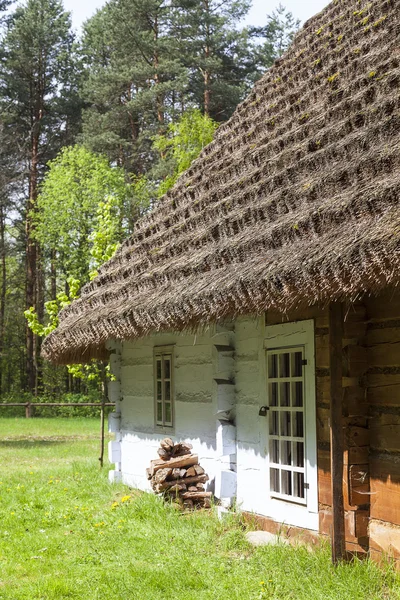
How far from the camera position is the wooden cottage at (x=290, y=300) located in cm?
568

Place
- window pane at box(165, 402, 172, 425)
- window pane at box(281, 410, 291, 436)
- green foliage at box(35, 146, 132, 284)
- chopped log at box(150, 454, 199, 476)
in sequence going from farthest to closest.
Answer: green foliage at box(35, 146, 132, 284) → window pane at box(165, 402, 172, 425) → chopped log at box(150, 454, 199, 476) → window pane at box(281, 410, 291, 436)

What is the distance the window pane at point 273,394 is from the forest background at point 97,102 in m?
18.8

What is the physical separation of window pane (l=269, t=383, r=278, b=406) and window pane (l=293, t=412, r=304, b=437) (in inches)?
14.2

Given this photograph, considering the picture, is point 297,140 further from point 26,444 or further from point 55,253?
point 55,253

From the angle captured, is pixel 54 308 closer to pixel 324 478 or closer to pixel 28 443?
pixel 28 443

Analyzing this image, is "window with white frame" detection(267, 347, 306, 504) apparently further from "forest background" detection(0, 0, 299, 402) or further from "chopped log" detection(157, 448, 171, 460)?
"forest background" detection(0, 0, 299, 402)

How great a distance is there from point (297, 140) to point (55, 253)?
30722mm

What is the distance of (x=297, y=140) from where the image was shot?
7.62 m

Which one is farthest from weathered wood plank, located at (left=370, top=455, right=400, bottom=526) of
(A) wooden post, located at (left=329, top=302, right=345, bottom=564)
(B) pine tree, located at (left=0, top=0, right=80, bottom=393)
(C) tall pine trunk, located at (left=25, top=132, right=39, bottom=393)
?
(C) tall pine trunk, located at (left=25, top=132, right=39, bottom=393)

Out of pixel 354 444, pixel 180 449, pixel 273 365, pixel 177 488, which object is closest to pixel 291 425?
pixel 273 365

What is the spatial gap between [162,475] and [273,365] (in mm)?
1970

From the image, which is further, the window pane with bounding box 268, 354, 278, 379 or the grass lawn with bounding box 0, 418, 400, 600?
the window pane with bounding box 268, 354, 278, 379

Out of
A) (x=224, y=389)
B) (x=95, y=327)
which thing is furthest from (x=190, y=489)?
(x=95, y=327)

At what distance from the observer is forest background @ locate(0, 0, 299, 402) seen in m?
29.3
